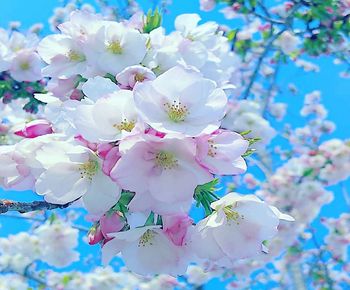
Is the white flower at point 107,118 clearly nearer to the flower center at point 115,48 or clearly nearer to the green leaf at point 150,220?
the green leaf at point 150,220

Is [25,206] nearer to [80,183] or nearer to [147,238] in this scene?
[80,183]

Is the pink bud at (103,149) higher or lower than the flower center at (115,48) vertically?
higher

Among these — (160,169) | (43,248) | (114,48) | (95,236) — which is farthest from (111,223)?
(43,248)

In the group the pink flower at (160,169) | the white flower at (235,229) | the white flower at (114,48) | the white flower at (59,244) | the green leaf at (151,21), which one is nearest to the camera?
the pink flower at (160,169)

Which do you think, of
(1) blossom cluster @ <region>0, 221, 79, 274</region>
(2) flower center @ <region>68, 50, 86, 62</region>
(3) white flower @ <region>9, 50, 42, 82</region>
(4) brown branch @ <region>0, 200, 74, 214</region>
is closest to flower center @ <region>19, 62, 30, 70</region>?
(3) white flower @ <region>9, 50, 42, 82</region>

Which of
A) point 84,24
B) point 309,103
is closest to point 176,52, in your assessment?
point 84,24

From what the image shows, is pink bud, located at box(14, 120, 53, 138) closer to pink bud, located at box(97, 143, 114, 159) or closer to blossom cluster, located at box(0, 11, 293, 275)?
blossom cluster, located at box(0, 11, 293, 275)

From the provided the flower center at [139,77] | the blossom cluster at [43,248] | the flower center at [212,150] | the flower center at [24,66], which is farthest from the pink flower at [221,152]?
the blossom cluster at [43,248]

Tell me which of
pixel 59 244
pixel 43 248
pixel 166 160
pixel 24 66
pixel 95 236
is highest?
pixel 166 160
